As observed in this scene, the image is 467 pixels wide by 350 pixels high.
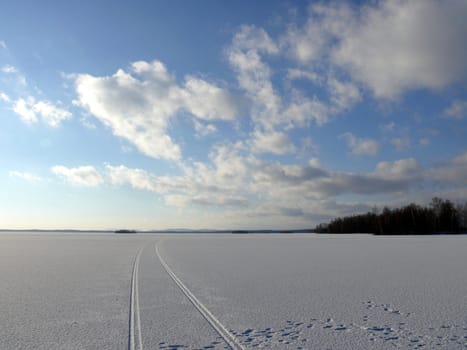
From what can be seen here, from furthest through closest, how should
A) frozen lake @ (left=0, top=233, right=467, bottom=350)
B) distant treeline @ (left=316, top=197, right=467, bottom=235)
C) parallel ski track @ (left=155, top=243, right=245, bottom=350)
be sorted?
distant treeline @ (left=316, top=197, right=467, bottom=235) → frozen lake @ (left=0, top=233, right=467, bottom=350) → parallel ski track @ (left=155, top=243, right=245, bottom=350)

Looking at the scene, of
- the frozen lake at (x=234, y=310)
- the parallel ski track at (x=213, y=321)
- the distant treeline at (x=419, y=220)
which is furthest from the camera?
the distant treeline at (x=419, y=220)

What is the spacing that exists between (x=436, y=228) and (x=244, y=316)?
Result: 112 metres

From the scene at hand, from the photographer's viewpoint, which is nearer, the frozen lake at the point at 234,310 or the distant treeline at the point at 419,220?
the frozen lake at the point at 234,310

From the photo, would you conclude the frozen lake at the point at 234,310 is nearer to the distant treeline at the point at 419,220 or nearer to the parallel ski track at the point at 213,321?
the parallel ski track at the point at 213,321

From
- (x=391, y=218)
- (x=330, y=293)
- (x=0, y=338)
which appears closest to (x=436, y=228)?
(x=391, y=218)

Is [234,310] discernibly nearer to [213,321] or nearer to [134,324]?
[213,321]

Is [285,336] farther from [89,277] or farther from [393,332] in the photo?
[89,277]

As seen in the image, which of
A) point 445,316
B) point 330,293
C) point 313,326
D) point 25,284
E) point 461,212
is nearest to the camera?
point 313,326

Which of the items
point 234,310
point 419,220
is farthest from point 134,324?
point 419,220

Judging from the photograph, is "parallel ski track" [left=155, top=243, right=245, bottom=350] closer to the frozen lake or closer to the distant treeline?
the frozen lake

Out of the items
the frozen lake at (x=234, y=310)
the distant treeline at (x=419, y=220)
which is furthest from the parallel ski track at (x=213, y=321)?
the distant treeline at (x=419, y=220)

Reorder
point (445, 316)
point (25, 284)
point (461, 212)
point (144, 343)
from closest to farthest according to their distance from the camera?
point (144, 343), point (445, 316), point (25, 284), point (461, 212)

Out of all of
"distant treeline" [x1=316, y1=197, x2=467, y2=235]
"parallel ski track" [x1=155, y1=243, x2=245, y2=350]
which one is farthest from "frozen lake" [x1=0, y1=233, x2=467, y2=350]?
"distant treeline" [x1=316, y1=197, x2=467, y2=235]

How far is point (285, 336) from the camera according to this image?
18.9ft
